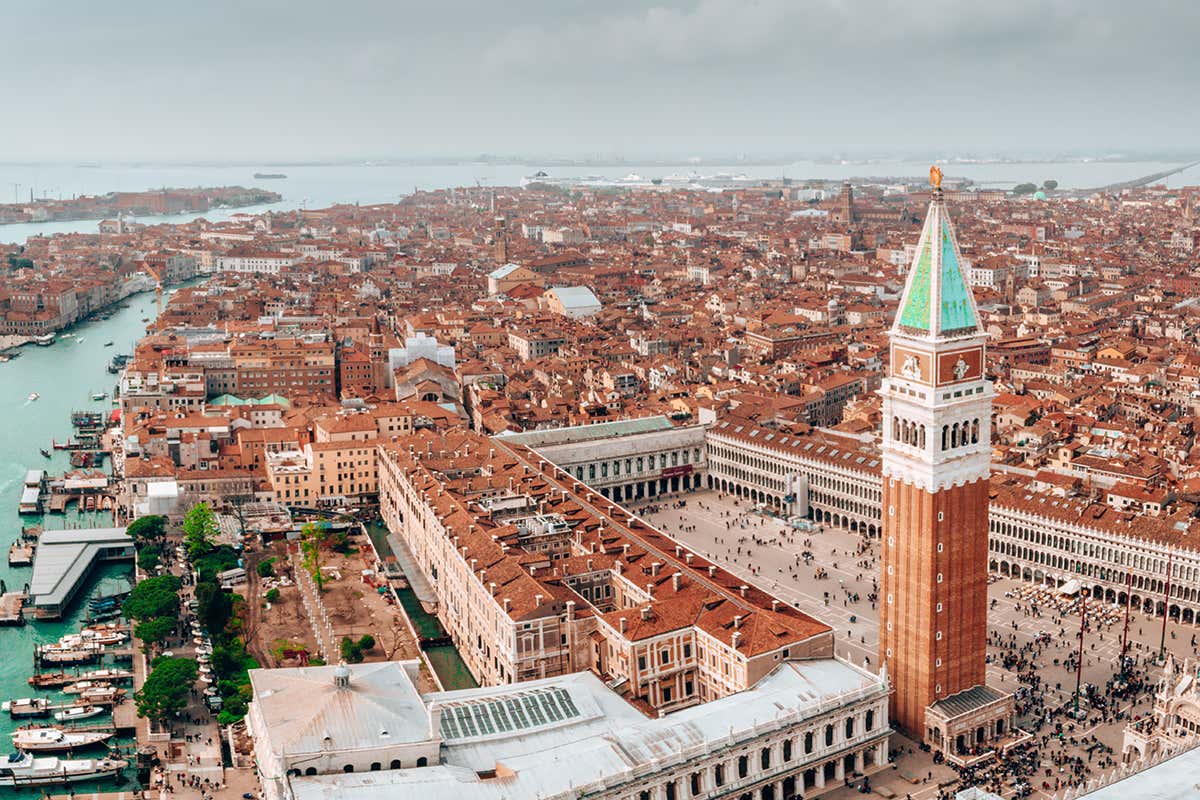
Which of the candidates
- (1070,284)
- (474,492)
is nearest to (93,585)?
(474,492)

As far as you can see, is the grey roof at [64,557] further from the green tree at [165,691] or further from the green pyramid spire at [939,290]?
the green pyramid spire at [939,290]

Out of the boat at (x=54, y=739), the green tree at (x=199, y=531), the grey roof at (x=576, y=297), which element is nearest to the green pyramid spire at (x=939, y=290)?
the boat at (x=54, y=739)

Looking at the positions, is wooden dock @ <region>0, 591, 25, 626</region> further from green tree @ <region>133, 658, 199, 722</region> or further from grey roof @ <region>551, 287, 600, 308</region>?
grey roof @ <region>551, 287, 600, 308</region>

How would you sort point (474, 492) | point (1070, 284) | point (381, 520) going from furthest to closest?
point (1070, 284) < point (381, 520) < point (474, 492)

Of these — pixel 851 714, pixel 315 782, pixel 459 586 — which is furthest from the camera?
pixel 459 586

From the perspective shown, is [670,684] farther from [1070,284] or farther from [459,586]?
[1070,284]

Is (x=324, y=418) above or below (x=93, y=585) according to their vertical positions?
above
